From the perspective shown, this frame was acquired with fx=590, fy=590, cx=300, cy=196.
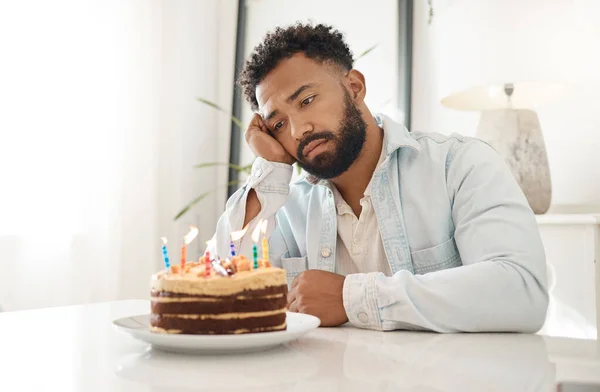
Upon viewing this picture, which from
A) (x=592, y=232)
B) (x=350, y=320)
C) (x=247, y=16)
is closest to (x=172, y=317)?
(x=350, y=320)

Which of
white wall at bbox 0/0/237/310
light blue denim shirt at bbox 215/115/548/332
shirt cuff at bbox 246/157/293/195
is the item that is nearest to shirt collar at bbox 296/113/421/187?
light blue denim shirt at bbox 215/115/548/332

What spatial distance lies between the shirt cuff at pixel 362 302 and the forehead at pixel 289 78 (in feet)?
2.13

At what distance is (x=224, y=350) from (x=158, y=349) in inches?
4.3

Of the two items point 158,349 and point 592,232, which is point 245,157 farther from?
point 158,349

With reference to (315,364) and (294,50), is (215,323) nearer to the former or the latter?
(315,364)

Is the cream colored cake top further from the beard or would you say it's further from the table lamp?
the table lamp

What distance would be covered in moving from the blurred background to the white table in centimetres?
134

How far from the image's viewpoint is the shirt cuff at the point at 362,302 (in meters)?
1.07

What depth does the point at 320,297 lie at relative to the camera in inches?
45.0

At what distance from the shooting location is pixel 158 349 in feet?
2.72

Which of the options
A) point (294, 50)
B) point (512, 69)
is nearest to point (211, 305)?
point (294, 50)

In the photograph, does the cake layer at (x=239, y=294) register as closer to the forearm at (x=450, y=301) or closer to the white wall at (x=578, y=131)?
the forearm at (x=450, y=301)

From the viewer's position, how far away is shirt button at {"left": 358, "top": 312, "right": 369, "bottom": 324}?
1.08 metres

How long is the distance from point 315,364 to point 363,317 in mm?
369
